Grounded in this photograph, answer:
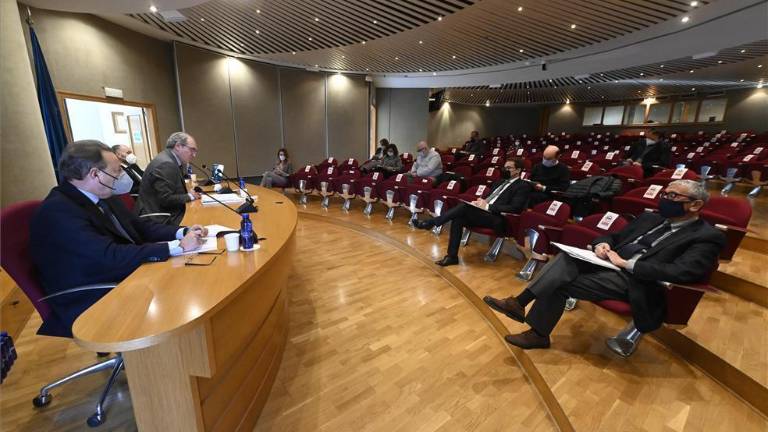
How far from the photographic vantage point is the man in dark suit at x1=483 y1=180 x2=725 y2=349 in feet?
5.92

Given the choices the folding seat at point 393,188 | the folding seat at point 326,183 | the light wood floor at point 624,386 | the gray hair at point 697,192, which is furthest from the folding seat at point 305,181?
the gray hair at point 697,192

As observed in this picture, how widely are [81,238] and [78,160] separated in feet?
1.17

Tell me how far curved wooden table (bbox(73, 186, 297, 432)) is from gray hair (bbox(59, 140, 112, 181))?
49 centimetres

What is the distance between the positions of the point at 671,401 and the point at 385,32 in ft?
20.9

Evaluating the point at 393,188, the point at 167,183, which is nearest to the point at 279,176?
the point at 393,188

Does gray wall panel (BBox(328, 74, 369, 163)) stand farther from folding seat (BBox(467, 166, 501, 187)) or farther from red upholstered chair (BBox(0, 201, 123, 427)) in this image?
red upholstered chair (BBox(0, 201, 123, 427))

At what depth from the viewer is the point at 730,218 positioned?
2.54 meters

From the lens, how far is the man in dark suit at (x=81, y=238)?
4.53 feet

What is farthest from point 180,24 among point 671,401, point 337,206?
point 671,401

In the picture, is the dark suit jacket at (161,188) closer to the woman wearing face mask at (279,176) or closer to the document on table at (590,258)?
the document on table at (590,258)

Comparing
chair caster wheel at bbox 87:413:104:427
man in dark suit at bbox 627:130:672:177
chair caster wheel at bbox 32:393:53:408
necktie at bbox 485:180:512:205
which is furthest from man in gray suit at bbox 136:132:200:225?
man in dark suit at bbox 627:130:672:177

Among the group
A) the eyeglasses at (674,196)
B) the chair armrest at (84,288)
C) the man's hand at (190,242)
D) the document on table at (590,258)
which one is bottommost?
the document on table at (590,258)

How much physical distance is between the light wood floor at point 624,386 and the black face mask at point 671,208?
34.5 inches

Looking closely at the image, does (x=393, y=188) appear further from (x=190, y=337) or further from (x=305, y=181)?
(x=190, y=337)
